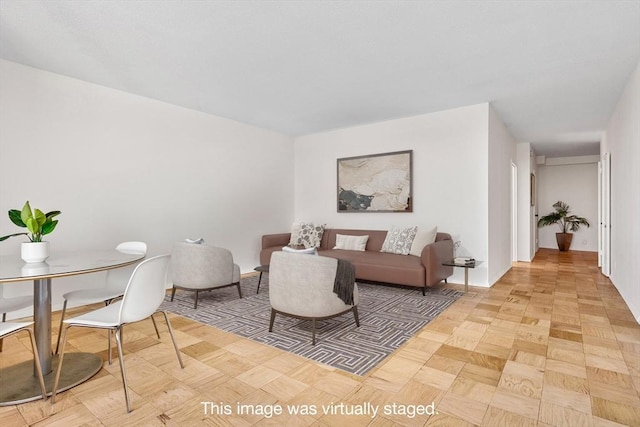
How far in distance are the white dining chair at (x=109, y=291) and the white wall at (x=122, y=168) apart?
116 centimetres

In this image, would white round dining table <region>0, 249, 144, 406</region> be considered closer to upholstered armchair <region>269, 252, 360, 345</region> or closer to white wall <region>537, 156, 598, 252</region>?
upholstered armchair <region>269, 252, 360, 345</region>

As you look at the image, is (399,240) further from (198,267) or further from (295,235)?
(198,267)

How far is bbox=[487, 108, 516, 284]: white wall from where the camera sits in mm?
4812

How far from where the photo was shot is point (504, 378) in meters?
2.15

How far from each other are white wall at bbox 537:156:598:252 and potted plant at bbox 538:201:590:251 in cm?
15

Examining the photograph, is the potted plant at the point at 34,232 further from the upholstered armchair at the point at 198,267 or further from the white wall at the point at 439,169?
the white wall at the point at 439,169

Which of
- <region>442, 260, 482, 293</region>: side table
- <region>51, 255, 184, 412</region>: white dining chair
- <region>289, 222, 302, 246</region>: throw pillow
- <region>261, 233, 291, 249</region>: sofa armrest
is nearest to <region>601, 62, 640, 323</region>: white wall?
<region>442, 260, 482, 293</region>: side table

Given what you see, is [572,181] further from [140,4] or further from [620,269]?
[140,4]

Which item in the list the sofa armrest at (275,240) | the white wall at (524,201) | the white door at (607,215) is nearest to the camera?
the white door at (607,215)

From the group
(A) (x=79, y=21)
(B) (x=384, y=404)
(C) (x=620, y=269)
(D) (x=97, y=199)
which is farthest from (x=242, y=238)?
(C) (x=620, y=269)

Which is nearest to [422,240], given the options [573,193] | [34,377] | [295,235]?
[295,235]

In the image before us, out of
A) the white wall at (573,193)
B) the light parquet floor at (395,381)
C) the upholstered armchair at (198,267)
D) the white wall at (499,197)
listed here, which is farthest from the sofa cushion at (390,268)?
the white wall at (573,193)

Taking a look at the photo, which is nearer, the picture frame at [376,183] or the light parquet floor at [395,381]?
the light parquet floor at [395,381]

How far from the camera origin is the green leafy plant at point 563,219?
8938 mm
